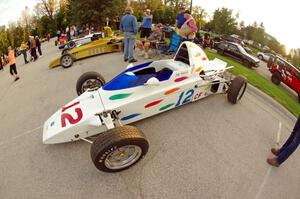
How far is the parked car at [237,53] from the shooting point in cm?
1532

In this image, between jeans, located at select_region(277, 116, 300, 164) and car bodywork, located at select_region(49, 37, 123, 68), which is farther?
car bodywork, located at select_region(49, 37, 123, 68)

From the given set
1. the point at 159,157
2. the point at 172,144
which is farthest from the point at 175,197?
the point at 172,144

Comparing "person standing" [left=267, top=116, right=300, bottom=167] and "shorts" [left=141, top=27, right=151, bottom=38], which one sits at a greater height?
"shorts" [left=141, top=27, right=151, bottom=38]

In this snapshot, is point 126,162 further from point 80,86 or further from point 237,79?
point 237,79

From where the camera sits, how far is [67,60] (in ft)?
28.2

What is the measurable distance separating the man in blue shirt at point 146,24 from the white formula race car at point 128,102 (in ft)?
12.9

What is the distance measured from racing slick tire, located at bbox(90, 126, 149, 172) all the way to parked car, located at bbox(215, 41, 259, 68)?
14697 millimetres

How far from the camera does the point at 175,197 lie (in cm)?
305

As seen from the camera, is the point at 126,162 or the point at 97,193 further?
the point at 126,162

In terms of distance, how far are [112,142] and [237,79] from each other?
12.2ft

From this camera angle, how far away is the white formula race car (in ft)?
10.2

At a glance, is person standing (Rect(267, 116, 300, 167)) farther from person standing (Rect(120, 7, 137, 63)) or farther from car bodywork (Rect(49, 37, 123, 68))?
car bodywork (Rect(49, 37, 123, 68))

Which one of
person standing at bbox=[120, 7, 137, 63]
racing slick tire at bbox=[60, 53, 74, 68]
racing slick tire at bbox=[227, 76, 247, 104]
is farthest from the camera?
racing slick tire at bbox=[60, 53, 74, 68]

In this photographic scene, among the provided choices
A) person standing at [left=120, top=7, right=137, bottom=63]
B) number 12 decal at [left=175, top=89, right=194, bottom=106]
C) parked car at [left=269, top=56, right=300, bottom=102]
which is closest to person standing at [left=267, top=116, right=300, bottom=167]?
number 12 decal at [left=175, top=89, right=194, bottom=106]
